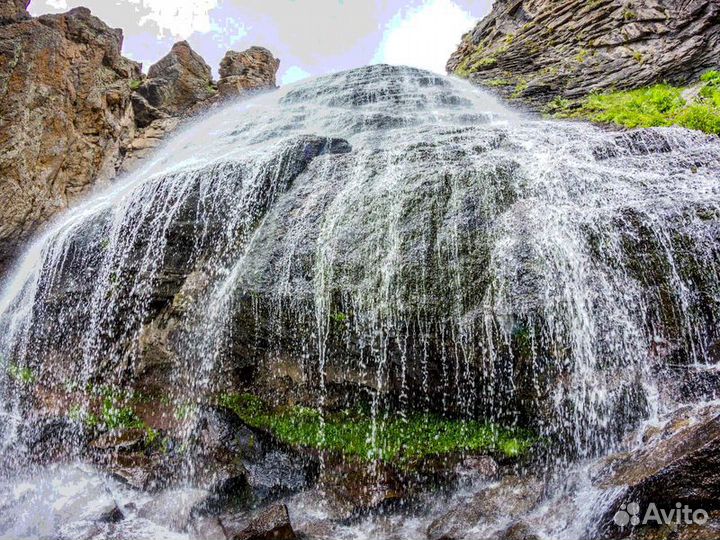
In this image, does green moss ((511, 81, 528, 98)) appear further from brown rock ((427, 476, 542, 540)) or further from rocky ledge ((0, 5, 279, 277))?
brown rock ((427, 476, 542, 540))

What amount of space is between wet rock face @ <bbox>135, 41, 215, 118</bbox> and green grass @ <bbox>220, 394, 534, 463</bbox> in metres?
18.5

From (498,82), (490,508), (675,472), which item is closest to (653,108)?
(498,82)

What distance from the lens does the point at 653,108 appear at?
12.2 meters

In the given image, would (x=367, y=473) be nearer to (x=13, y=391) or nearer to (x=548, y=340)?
(x=548, y=340)

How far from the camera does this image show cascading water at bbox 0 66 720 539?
255 inches

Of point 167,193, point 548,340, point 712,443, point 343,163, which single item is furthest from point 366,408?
point 167,193

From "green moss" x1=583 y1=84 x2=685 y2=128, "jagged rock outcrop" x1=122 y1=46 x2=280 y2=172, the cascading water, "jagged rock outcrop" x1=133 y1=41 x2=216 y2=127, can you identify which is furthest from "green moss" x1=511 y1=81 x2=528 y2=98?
"jagged rock outcrop" x1=133 y1=41 x2=216 y2=127

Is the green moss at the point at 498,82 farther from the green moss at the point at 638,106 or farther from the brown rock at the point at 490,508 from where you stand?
the brown rock at the point at 490,508

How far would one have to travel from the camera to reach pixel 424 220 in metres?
8.03

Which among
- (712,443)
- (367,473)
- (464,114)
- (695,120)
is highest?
(464,114)

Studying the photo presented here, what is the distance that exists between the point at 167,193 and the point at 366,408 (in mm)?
6383

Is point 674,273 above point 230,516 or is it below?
above

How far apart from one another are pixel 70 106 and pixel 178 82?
699cm

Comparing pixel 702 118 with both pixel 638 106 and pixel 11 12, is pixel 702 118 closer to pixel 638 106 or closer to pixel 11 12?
pixel 638 106
